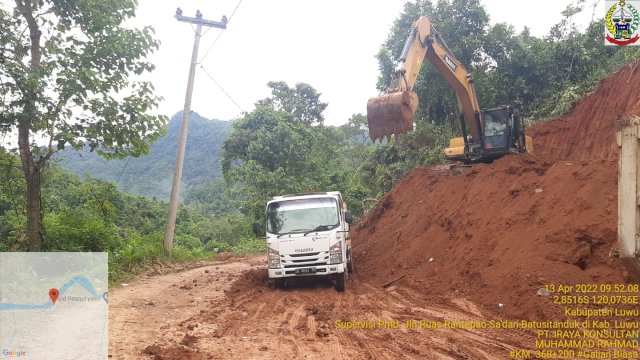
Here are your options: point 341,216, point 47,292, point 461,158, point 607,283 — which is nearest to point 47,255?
point 47,292

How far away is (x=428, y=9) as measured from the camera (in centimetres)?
2623

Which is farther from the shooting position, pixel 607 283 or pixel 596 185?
pixel 596 185

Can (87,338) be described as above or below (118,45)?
below

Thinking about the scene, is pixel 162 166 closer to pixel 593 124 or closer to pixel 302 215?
pixel 593 124

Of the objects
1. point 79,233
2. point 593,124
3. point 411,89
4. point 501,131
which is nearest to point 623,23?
point 593,124

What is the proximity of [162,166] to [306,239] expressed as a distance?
60.9 meters

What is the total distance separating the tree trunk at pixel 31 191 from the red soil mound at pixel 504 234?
25.1 ft

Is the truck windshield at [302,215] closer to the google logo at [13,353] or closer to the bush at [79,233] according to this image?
the bush at [79,233]

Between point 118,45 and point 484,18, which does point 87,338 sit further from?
point 484,18

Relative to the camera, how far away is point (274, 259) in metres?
11.0

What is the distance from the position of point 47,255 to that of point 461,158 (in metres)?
12.5

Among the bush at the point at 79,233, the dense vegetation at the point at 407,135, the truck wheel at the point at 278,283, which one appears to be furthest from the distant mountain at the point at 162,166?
the truck wheel at the point at 278,283

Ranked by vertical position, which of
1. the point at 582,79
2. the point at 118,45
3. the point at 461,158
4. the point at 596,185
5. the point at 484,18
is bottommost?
the point at 596,185

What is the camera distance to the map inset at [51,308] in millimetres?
6086
